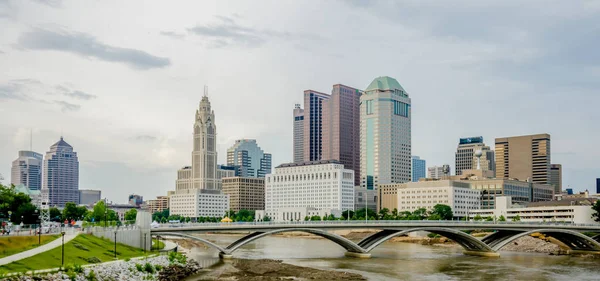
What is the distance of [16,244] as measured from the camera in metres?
62.4

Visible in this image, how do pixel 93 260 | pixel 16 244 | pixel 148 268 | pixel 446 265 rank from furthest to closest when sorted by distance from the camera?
pixel 446 265 < pixel 148 268 < pixel 93 260 < pixel 16 244

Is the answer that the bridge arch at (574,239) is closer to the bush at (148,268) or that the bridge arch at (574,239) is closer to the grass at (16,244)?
the bush at (148,268)

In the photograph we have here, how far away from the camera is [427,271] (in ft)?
275

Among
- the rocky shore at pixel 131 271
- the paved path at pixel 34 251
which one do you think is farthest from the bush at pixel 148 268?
the paved path at pixel 34 251

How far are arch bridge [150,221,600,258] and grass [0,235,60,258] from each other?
72.0ft

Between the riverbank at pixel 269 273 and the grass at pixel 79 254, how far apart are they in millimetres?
9783

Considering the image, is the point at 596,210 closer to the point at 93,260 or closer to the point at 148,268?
the point at 148,268

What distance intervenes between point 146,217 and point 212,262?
420 inches

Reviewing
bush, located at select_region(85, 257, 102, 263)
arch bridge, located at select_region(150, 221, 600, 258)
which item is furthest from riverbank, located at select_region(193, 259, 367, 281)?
bush, located at select_region(85, 257, 102, 263)

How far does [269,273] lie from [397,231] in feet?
121

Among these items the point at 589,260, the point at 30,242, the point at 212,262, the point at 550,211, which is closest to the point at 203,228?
the point at 212,262

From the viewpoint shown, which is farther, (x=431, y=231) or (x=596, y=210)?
(x=596, y=210)

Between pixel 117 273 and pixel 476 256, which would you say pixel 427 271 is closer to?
pixel 476 256

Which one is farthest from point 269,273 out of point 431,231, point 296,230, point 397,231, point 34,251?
point 431,231
